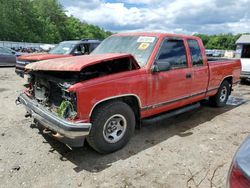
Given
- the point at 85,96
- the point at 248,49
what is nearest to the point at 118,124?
the point at 85,96

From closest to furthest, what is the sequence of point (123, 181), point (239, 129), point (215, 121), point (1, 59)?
point (123, 181), point (239, 129), point (215, 121), point (1, 59)

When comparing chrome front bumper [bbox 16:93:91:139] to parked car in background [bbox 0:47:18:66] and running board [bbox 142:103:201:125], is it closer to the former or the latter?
running board [bbox 142:103:201:125]

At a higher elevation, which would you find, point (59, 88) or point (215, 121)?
point (59, 88)

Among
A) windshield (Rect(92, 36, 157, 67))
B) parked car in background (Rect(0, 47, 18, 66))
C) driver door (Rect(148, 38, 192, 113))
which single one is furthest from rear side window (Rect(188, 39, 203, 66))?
parked car in background (Rect(0, 47, 18, 66))

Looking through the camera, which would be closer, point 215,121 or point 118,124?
point 118,124

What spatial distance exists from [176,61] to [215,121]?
6.12 ft

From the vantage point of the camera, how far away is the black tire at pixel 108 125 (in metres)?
4.07

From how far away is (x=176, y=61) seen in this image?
17.8ft

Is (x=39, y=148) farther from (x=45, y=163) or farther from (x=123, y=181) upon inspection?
(x=123, y=181)

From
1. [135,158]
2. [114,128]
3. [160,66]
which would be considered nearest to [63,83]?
[114,128]

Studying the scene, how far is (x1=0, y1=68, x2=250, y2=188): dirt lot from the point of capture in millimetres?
3645

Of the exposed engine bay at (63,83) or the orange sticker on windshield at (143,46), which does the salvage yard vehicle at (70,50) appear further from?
the exposed engine bay at (63,83)

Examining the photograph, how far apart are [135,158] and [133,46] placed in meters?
2.15

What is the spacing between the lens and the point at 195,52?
6.01 m
